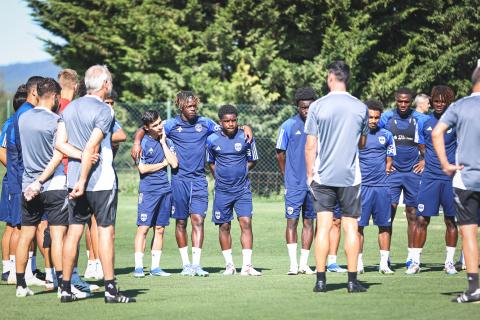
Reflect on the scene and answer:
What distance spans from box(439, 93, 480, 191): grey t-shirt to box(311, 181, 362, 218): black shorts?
3.94 feet

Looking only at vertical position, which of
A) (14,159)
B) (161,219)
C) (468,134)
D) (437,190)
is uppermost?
(468,134)

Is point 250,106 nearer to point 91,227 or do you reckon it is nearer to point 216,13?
point 216,13

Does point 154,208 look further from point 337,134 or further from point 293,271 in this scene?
point 337,134

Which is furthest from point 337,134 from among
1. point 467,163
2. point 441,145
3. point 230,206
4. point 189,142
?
point 189,142

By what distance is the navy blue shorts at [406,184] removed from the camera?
14.3 metres

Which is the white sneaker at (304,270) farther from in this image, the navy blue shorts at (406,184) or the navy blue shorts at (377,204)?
the navy blue shorts at (406,184)

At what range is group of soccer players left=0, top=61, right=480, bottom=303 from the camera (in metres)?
10.1

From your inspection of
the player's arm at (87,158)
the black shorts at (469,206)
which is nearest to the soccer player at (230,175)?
the player's arm at (87,158)

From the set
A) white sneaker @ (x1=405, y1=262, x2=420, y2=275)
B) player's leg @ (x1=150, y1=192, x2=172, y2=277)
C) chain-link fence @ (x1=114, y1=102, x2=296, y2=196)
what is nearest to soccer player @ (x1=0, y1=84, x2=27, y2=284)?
player's leg @ (x1=150, y1=192, x2=172, y2=277)

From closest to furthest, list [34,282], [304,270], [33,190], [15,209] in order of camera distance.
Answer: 1. [33,190]
2. [34,282]
3. [15,209]
4. [304,270]

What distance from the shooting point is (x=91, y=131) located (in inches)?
399

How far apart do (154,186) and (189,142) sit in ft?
2.63

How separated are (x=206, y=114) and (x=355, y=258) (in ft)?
58.2

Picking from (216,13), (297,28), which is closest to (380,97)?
(297,28)
